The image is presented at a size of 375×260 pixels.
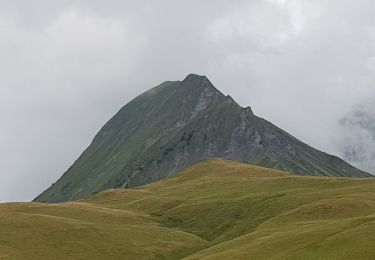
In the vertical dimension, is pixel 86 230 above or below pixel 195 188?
below

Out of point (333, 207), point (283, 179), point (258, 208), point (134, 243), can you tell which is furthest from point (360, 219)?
point (283, 179)

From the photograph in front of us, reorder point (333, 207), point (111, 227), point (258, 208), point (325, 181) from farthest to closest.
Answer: point (325, 181) < point (258, 208) < point (111, 227) < point (333, 207)

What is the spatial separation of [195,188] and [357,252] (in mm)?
120632

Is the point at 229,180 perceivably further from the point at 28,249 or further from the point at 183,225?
the point at 28,249

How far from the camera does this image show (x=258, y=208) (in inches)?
5197

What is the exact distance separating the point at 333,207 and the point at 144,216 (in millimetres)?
52888

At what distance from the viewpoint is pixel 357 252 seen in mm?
62719

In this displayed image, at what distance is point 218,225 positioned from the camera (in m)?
130

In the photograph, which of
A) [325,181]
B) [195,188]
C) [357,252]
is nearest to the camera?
[357,252]

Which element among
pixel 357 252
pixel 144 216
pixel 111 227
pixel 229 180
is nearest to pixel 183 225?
pixel 144 216

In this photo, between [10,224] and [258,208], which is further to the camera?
[258,208]

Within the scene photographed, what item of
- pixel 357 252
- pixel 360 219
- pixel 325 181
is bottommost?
pixel 357 252

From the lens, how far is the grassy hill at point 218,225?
74.9m

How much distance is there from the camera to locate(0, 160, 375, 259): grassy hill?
246 ft
